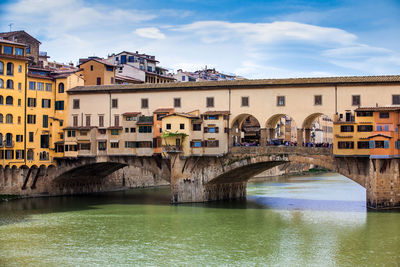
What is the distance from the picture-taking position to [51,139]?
182 feet

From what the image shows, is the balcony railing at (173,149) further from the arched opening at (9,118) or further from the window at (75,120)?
the arched opening at (9,118)

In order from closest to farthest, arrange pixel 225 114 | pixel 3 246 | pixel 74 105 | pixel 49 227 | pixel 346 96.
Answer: pixel 3 246 → pixel 49 227 → pixel 346 96 → pixel 225 114 → pixel 74 105

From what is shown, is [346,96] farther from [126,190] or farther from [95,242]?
[126,190]

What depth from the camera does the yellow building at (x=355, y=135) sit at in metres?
43.2

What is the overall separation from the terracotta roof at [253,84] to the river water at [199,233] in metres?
9.85

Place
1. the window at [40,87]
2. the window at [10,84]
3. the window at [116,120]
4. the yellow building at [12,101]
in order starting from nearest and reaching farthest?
the yellow building at [12,101] < the window at [10,84] < the window at [116,120] < the window at [40,87]

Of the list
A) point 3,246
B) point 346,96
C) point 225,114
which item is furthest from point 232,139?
point 3,246

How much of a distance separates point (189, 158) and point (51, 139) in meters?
14.7

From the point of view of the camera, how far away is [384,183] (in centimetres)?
4266

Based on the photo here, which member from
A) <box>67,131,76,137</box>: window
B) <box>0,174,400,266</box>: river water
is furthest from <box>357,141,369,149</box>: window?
<box>67,131,76,137</box>: window

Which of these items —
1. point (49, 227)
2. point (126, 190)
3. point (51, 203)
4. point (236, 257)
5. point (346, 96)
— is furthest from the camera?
point (126, 190)

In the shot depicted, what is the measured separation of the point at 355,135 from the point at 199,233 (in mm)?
15049

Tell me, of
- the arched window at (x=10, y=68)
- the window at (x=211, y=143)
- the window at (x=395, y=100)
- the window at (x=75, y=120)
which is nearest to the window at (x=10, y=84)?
the arched window at (x=10, y=68)

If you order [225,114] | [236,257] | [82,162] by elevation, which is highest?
[225,114]
